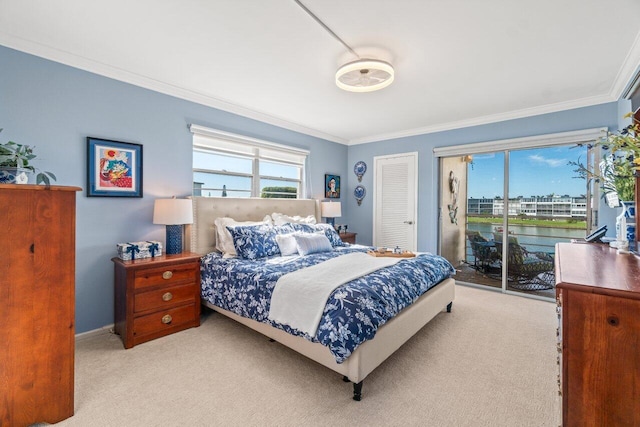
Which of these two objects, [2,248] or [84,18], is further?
[84,18]

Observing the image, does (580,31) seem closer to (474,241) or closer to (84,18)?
(474,241)

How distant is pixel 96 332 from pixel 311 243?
2251 mm

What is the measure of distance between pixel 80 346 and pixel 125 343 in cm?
43

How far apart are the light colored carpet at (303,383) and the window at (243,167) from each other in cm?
182

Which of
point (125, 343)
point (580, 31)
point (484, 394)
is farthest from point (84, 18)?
point (484, 394)

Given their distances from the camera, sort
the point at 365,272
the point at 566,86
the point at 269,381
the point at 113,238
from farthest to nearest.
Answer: the point at 566,86
the point at 113,238
the point at 365,272
the point at 269,381

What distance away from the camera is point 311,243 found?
10.9ft

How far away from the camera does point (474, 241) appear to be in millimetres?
4770

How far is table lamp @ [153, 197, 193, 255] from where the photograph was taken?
111 inches

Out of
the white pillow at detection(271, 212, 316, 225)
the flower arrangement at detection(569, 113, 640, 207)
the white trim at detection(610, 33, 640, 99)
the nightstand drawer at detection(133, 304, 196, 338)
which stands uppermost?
the white trim at detection(610, 33, 640, 99)

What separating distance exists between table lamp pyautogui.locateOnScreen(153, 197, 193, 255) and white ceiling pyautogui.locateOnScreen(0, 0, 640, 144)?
1.28 m

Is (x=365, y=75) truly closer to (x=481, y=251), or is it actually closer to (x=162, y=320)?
(x=162, y=320)

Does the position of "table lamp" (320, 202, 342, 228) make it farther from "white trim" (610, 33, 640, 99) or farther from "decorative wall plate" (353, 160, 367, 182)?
"white trim" (610, 33, 640, 99)

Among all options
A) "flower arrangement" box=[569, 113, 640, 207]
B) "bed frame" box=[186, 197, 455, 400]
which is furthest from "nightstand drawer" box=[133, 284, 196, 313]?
"flower arrangement" box=[569, 113, 640, 207]
